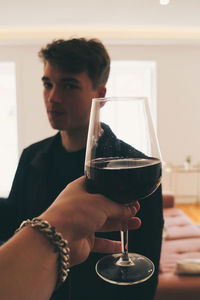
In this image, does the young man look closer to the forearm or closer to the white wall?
the forearm

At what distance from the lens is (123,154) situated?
0.53 metres

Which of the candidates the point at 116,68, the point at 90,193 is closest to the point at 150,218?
the point at 90,193

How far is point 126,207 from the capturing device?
61cm

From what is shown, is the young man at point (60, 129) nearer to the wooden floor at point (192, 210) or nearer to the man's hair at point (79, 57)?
the man's hair at point (79, 57)

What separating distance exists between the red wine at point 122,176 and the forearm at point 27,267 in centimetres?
15

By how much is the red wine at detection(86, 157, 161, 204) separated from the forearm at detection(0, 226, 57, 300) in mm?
151

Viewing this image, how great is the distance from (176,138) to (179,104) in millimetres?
680

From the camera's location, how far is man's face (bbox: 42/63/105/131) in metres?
1.31

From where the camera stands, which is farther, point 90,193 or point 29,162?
point 29,162

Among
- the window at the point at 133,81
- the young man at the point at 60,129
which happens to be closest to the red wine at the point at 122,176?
the young man at the point at 60,129

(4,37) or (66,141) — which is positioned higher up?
(4,37)

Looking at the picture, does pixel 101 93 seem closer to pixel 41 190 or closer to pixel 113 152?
pixel 41 190

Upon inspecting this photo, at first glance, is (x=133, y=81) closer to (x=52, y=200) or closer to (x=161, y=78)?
(x=161, y=78)

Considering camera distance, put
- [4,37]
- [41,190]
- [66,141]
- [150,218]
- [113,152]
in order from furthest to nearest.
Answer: [4,37] → [66,141] → [41,190] → [150,218] → [113,152]
